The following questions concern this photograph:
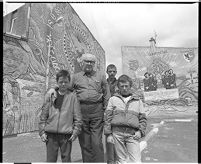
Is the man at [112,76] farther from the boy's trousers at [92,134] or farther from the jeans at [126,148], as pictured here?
the jeans at [126,148]

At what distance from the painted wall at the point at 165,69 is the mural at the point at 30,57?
10.7 m

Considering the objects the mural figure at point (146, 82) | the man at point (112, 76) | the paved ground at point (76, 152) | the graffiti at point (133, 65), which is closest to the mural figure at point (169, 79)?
the mural figure at point (146, 82)

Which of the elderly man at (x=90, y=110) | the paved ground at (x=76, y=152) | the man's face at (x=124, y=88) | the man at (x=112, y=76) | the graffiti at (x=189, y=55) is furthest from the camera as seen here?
the graffiti at (x=189, y=55)

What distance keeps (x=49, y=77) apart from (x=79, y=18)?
4.02 metres

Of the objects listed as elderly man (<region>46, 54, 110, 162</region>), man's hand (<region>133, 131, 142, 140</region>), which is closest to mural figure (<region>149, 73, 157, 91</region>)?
elderly man (<region>46, 54, 110, 162</region>)

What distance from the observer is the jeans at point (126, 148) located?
2420mm

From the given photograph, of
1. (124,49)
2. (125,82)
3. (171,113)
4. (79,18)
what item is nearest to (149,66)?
(124,49)

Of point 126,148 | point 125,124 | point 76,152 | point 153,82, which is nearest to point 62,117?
point 125,124

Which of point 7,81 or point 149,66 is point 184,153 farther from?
point 149,66

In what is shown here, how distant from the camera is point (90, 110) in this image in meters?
2.73

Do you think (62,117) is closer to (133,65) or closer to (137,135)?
(137,135)

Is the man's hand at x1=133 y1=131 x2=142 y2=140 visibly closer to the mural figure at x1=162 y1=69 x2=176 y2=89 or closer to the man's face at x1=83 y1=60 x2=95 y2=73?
the man's face at x1=83 y1=60 x2=95 y2=73

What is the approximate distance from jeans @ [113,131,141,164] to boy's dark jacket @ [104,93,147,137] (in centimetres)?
12

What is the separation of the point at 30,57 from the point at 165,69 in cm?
1431
